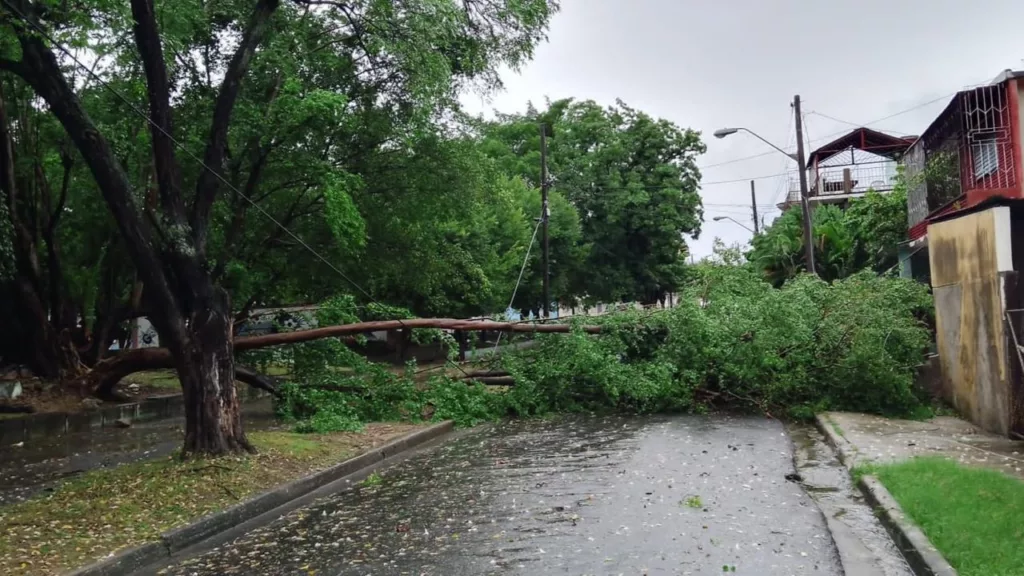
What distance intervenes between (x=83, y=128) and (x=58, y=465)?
4.98 metres

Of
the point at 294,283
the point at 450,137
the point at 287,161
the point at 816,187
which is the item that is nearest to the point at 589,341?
the point at 450,137

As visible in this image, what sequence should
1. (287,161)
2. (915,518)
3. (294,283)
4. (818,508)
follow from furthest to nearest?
(294,283) → (287,161) → (818,508) → (915,518)

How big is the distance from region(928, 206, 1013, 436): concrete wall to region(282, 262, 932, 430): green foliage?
36.9 inches

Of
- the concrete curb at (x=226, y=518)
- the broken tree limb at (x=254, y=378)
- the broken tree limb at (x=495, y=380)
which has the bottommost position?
the concrete curb at (x=226, y=518)

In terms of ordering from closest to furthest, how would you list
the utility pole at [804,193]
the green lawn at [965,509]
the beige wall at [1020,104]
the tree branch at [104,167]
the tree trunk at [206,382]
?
the green lawn at [965,509]
the tree branch at [104,167]
the tree trunk at [206,382]
the beige wall at [1020,104]
the utility pole at [804,193]

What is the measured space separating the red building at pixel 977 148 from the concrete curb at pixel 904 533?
8.66 meters

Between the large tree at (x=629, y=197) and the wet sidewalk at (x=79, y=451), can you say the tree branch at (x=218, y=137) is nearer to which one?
the wet sidewalk at (x=79, y=451)

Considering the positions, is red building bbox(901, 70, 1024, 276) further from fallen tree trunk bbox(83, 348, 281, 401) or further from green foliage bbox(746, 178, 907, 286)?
fallen tree trunk bbox(83, 348, 281, 401)

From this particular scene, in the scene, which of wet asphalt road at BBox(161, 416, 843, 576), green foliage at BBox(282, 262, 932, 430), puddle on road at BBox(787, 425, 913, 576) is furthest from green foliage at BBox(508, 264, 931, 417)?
wet asphalt road at BBox(161, 416, 843, 576)

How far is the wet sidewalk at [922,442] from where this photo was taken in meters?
9.65

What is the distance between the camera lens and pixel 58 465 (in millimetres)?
11406

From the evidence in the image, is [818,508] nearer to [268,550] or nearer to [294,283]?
[268,550]

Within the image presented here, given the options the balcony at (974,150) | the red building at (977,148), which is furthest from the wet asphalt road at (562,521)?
the balcony at (974,150)

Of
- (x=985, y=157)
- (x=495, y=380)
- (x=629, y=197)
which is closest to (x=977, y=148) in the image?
(x=985, y=157)
